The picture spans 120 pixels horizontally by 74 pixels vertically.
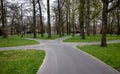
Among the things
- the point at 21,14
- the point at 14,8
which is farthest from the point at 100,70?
the point at 21,14

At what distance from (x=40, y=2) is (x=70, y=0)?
7.38 meters

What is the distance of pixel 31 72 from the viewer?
8664mm

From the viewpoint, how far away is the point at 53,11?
5750 cm

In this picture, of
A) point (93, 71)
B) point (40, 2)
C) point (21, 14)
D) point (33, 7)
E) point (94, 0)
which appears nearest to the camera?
point (93, 71)

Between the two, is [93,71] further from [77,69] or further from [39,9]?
[39,9]

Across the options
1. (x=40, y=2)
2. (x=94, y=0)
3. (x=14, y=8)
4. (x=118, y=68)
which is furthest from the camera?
(x=40, y=2)

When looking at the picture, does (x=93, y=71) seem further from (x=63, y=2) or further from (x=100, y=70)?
(x=63, y=2)

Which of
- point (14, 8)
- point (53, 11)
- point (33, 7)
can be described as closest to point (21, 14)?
point (53, 11)

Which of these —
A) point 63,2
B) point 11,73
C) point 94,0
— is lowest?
point 11,73

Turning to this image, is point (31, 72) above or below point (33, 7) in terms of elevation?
below

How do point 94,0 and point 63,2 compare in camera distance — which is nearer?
point 94,0

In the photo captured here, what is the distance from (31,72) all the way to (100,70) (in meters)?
3.23

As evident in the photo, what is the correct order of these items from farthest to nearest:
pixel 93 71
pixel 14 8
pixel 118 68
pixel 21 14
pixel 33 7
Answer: pixel 21 14, pixel 33 7, pixel 14 8, pixel 118 68, pixel 93 71

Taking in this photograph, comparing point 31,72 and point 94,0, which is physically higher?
point 94,0
